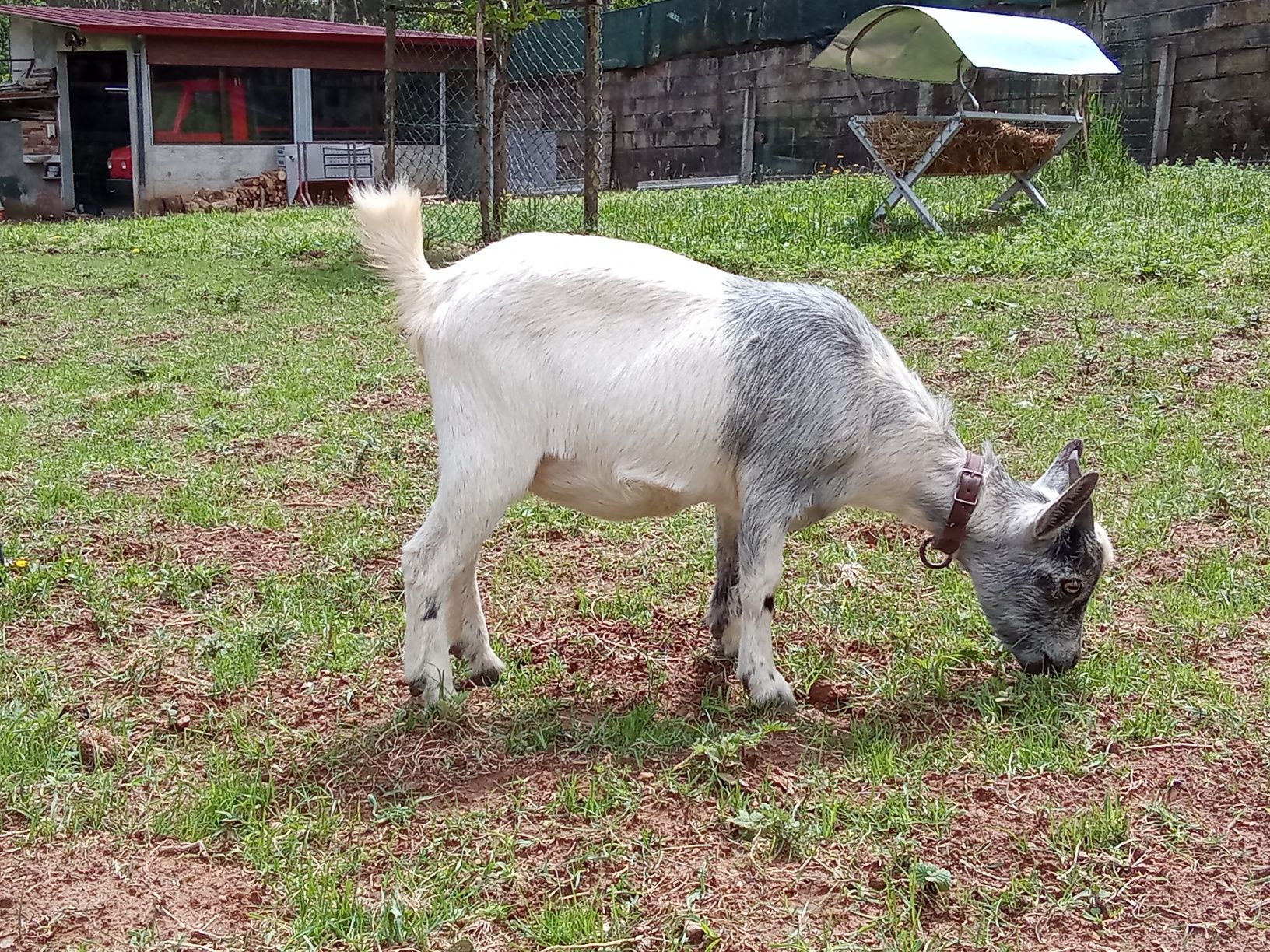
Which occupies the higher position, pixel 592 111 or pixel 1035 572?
pixel 592 111

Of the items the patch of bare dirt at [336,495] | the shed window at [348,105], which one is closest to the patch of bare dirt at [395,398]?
the patch of bare dirt at [336,495]

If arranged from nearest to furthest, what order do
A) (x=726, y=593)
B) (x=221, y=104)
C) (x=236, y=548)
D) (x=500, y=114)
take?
(x=726, y=593) → (x=236, y=548) → (x=500, y=114) → (x=221, y=104)

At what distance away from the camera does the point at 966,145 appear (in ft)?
33.2

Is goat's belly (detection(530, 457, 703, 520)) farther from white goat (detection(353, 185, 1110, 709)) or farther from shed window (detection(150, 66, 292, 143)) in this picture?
shed window (detection(150, 66, 292, 143))

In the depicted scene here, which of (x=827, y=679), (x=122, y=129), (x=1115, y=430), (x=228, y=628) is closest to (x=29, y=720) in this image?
(x=228, y=628)

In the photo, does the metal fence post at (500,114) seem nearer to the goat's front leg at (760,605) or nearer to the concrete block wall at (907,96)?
the concrete block wall at (907,96)

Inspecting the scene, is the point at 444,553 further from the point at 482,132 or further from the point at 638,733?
the point at 482,132

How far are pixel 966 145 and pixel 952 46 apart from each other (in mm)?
1481

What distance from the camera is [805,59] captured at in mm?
16406

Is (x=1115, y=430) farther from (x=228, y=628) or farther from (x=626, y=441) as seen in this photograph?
(x=228, y=628)

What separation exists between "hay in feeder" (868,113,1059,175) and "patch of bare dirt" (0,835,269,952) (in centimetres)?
891

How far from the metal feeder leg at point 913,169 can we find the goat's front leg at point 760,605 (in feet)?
23.6

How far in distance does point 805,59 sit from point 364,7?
30642mm

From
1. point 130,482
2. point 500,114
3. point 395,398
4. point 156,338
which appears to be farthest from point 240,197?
point 130,482
